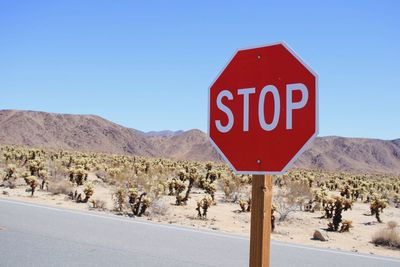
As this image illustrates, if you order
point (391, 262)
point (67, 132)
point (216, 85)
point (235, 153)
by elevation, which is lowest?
point (391, 262)

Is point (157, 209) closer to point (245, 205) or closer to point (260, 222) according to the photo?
point (245, 205)

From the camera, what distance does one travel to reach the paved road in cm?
780

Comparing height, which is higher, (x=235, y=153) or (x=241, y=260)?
(x=235, y=153)

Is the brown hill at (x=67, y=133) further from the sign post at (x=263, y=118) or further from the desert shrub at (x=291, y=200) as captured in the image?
the sign post at (x=263, y=118)

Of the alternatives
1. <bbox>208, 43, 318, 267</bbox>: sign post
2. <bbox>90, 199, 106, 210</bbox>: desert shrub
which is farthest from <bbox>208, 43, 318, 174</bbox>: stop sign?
<bbox>90, 199, 106, 210</bbox>: desert shrub

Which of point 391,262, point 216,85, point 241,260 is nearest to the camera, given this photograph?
point 216,85

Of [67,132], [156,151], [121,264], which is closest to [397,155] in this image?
[156,151]

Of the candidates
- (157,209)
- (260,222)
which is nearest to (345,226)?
(157,209)

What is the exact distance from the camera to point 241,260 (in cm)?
818

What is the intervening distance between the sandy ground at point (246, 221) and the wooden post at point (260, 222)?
9841mm

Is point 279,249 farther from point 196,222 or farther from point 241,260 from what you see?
point 196,222

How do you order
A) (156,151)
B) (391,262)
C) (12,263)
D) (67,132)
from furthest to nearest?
(156,151)
(67,132)
(391,262)
(12,263)

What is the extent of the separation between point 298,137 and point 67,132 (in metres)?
108

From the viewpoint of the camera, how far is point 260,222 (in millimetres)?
2662
